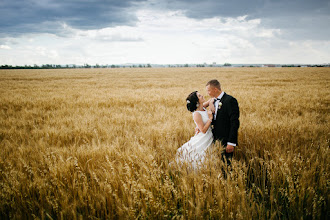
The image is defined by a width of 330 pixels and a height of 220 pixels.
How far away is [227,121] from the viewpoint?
2932 mm

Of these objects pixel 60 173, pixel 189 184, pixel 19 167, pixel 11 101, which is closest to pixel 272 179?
pixel 189 184

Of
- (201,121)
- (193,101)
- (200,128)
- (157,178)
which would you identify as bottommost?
(157,178)

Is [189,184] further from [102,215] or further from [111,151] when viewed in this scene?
[111,151]

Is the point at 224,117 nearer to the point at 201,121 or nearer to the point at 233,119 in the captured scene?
the point at 233,119

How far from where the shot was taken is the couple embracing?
107 inches

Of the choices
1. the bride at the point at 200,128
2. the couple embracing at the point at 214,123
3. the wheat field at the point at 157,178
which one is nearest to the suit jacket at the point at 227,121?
the couple embracing at the point at 214,123

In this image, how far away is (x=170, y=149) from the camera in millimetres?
3305

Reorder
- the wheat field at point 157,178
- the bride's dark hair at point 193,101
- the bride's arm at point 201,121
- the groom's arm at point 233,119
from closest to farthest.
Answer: the wheat field at point 157,178 < the groom's arm at point 233,119 < the bride's arm at point 201,121 < the bride's dark hair at point 193,101

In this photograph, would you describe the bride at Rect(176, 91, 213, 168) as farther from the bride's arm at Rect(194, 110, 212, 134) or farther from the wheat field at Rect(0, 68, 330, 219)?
the wheat field at Rect(0, 68, 330, 219)

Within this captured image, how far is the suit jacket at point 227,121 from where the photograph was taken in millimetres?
2713

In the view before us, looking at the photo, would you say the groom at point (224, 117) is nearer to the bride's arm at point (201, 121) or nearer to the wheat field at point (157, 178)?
the bride's arm at point (201, 121)

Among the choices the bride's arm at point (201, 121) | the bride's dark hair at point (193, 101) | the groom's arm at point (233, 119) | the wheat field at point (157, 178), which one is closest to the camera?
the wheat field at point (157, 178)

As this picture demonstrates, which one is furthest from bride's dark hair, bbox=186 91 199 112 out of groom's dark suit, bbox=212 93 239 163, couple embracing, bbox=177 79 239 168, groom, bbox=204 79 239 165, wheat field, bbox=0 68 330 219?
wheat field, bbox=0 68 330 219

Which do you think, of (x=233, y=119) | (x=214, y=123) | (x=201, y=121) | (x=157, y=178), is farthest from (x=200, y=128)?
(x=157, y=178)
